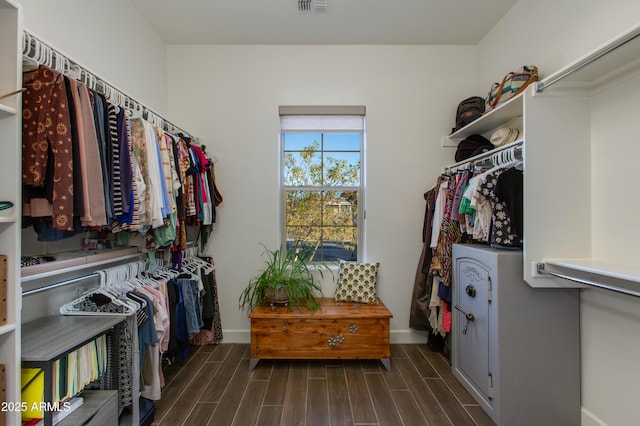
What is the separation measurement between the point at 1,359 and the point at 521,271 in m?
2.52

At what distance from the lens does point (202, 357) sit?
2.63 m

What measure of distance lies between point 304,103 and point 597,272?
8.44 feet

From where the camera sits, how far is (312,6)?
242 cm

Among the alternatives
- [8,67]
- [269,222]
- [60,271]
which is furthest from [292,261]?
[8,67]

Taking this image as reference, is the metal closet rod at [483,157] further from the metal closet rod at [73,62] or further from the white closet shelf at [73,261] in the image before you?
the white closet shelf at [73,261]

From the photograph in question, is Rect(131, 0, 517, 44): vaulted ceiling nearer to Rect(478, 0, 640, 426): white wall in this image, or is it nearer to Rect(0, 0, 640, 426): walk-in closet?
Rect(0, 0, 640, 426): walk-in closet

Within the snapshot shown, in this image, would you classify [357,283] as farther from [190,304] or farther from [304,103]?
[304,103]

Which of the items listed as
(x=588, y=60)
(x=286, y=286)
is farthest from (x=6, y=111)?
(x=588, y=60)

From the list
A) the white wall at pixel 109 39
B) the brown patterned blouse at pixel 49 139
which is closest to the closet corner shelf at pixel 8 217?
the brown patterned blouse at pixel 49 139

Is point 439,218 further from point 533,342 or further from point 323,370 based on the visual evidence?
point 323,370

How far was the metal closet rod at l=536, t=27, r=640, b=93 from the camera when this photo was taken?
3.92 feet

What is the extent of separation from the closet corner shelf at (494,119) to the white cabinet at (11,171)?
8.28ft

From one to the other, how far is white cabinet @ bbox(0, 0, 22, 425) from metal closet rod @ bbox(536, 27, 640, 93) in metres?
2.39

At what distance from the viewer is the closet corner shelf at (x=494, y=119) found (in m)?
2.01
